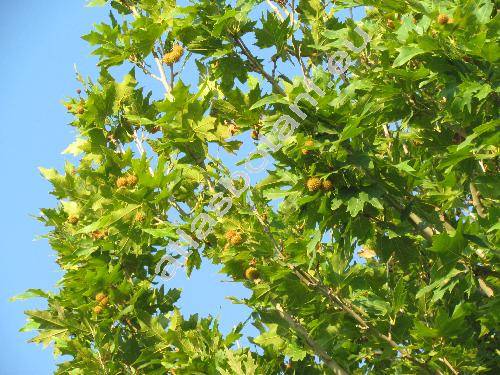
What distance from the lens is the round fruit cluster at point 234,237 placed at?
6.61m

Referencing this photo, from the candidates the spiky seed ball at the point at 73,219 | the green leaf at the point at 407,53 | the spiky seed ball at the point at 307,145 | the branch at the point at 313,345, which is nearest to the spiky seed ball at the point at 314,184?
the spiky seed ball at the point at 307,145

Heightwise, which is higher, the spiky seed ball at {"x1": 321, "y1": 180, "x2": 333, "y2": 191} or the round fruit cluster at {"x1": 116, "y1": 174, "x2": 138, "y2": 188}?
the round fruit cluster at {"x1": 116, "y1": 174, "x2": 138, "y2": 188}

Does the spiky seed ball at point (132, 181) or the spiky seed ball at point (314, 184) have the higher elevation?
the spiky seed ball at point (132, 181)

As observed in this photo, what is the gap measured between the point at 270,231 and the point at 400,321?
1.39 meters

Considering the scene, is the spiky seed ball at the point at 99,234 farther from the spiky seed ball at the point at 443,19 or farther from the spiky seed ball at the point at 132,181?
the spiky seed ball at the point at 443,19

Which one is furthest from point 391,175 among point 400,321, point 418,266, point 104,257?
point 104,257

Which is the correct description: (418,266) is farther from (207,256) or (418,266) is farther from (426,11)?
(426,11)

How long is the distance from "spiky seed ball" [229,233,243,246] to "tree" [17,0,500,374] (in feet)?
0.09

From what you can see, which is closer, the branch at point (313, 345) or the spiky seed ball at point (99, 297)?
the branch at point (313, 345)

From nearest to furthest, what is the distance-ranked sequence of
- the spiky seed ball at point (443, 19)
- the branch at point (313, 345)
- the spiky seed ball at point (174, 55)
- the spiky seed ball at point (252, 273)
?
1. the spiky seed ball at point (443, 19)
2. the branch at point (313, 345)
3. the spiky seed ball at point (252, 273)
4. the spiky seed ball at point (174, 55)

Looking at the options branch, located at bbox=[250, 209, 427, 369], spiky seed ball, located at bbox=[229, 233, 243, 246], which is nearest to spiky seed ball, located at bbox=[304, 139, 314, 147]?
branch, located at bbox=[250, 209, 427, 369]

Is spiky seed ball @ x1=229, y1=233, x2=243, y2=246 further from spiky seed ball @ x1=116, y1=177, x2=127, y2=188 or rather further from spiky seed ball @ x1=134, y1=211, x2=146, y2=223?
spiky seed ball @ x1=116, y1=177, x2=127, y2=188

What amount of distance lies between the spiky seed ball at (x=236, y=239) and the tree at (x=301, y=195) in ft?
0.09

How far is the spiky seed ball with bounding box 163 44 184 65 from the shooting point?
8.04m
